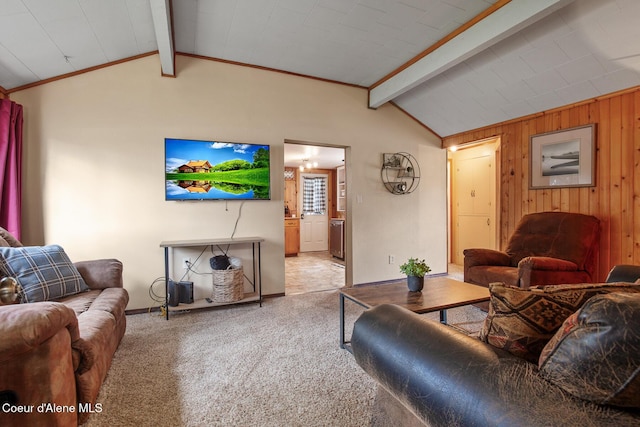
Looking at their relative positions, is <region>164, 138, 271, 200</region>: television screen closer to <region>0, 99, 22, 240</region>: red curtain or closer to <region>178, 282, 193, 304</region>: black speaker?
<region>178, 282, 193, 304</region>: black speaker

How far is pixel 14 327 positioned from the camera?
117 cm

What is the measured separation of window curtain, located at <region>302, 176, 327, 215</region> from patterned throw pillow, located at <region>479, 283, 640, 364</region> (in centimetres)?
717

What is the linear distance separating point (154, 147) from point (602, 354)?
3564mm

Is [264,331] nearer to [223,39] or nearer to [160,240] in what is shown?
[160,240]

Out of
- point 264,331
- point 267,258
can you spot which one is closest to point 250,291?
point 267,258

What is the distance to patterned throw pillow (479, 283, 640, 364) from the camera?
87cm

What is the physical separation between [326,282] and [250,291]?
4.18 ft

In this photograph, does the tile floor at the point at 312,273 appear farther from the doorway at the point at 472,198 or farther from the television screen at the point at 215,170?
the doorway at the point at 472,198

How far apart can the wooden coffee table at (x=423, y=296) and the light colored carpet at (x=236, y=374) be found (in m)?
0.41

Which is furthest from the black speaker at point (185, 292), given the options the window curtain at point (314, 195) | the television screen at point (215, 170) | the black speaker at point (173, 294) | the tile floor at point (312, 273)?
the window curtain at point (314, 195)

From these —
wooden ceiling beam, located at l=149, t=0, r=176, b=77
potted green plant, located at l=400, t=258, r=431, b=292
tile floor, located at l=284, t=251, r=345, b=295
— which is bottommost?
tile floor, located at l=284, t=251, r=345, b=295

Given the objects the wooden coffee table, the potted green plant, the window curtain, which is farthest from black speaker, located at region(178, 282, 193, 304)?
the window curtain

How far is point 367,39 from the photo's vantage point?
3.00 meters

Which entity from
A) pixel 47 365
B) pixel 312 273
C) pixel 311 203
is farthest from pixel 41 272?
pixel 311 203
